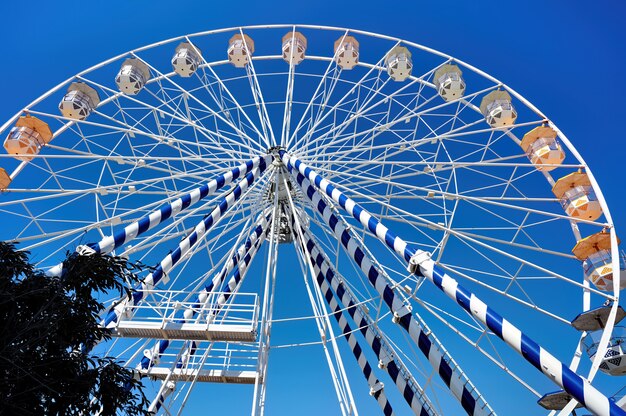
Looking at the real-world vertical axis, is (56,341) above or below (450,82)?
below

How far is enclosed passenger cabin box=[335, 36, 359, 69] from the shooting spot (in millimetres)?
15648

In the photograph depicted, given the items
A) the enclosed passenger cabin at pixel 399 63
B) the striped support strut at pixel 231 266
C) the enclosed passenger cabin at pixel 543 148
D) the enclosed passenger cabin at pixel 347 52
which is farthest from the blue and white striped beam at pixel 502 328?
the enclosed passenger cabin at pixel 347 52

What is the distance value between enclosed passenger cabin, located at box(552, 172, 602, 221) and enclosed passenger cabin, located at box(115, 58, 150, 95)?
11750 mm

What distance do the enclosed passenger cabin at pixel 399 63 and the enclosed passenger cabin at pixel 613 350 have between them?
28.7 ft

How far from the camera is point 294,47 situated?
1614 centimetres

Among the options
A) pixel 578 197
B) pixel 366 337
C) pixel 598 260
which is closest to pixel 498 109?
pixel 578 197

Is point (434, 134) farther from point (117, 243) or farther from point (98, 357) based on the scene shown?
point (98, 357)

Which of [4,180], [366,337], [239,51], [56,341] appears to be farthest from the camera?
[239,51]

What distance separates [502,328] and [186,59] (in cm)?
1219

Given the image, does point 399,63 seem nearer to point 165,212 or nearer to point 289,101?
point 289,101

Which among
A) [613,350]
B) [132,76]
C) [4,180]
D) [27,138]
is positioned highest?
[132,76]

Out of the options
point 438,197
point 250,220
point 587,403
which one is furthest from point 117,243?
point 438,197

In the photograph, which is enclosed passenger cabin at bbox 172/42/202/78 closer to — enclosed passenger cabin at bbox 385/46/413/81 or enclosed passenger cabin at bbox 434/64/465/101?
enclosed passenger cabin at bbox 385/46/413/81

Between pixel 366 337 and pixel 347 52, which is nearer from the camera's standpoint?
pixel 366 337
